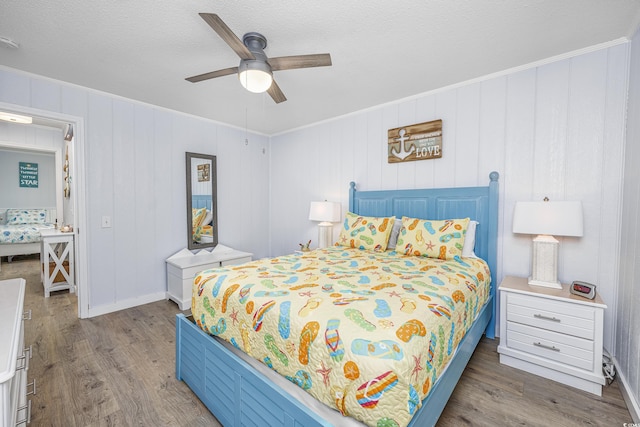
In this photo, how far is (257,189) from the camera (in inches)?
181

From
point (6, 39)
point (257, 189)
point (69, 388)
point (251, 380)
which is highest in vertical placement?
point (6, 39)

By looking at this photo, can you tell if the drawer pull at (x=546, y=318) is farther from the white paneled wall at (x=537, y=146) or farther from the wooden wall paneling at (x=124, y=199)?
the wooden wall paneling at (x=124, y=199)

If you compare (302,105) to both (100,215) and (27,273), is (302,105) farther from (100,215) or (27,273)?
(27,273)

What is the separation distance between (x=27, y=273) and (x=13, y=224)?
6.16ft

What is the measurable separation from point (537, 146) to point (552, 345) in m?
1.60

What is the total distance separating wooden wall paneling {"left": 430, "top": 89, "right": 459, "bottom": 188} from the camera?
2840 millimetres

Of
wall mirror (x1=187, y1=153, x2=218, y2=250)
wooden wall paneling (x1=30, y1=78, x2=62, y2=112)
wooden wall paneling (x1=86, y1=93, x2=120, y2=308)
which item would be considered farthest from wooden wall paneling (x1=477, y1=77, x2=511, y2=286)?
wooden wall paneling (x1=30, y1=78, x2=62, y2=112)

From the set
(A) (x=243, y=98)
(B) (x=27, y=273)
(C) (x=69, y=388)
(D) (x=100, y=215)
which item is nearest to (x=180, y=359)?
(C) (x=69, y=388)

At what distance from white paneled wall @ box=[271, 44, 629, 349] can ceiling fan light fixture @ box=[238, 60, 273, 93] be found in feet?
6.23

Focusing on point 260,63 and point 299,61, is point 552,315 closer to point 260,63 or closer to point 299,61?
point 299,61

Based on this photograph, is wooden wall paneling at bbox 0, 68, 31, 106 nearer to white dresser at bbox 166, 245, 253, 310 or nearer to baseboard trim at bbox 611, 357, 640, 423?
white dresser at bbox 166, 245, 253, 310

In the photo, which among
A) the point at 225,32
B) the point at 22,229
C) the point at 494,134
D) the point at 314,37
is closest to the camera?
the point at 225,32

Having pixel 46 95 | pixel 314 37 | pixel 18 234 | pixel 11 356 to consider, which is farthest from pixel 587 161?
pixel 18 234

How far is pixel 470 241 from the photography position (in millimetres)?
2553
